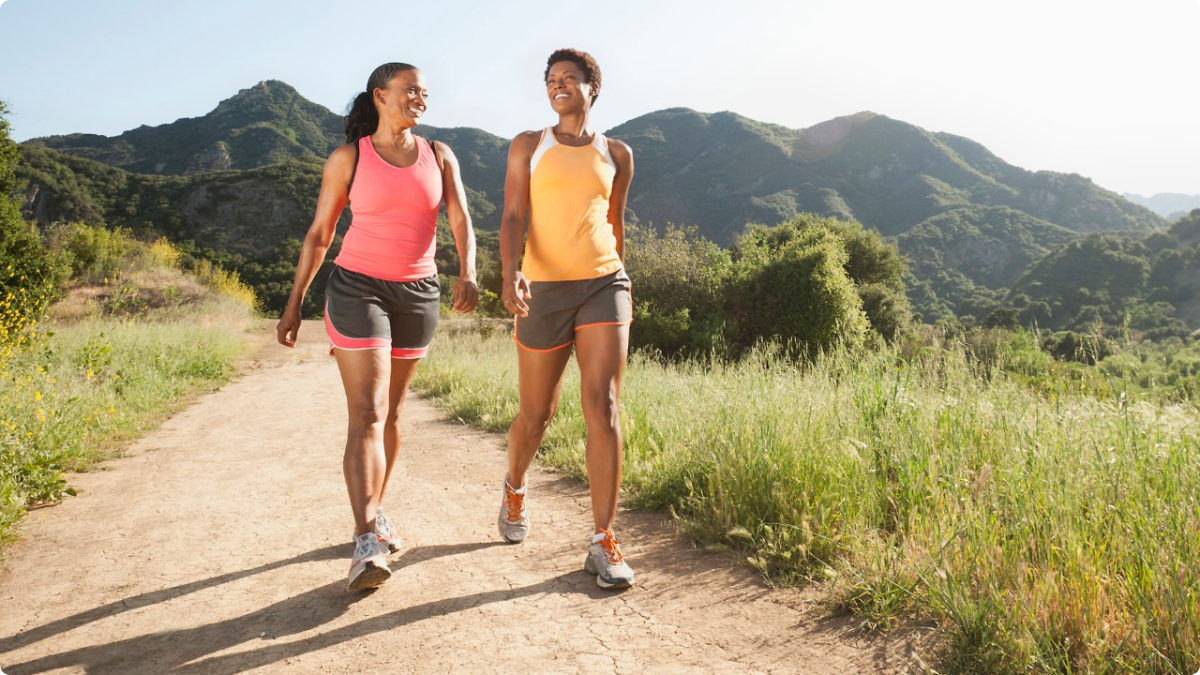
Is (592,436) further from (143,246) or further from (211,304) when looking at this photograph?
(143,246)

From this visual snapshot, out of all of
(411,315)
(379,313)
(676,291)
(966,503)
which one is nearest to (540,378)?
(411,315)

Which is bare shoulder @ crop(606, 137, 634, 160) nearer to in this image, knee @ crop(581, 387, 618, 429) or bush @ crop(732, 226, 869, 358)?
knee @ crop(581, 387, 618, 429)

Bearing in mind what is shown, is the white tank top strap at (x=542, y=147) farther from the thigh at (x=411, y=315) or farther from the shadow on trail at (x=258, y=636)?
the shadow on trail at (x=258, y=636)

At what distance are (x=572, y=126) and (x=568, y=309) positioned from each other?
32.0 inches

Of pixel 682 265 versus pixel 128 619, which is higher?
pixel 682 265

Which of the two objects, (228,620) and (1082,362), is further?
(1082,362)

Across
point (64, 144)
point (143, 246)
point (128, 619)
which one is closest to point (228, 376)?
point (128, 619)

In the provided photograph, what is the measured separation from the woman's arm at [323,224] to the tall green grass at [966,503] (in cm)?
213

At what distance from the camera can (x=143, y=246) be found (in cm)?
2438

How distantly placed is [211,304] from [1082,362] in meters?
19.9

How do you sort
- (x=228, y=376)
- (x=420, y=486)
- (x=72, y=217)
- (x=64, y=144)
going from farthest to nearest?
(x=64, y=144) < (x=72, y=217) < (x=228, y=376) < (x=420, y=486)

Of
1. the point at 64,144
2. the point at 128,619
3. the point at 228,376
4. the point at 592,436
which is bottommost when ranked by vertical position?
the point at 228,376

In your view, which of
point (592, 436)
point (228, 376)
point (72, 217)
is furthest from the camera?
point (72, 217)

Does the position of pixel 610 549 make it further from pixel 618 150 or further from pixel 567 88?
pixel 567 88
